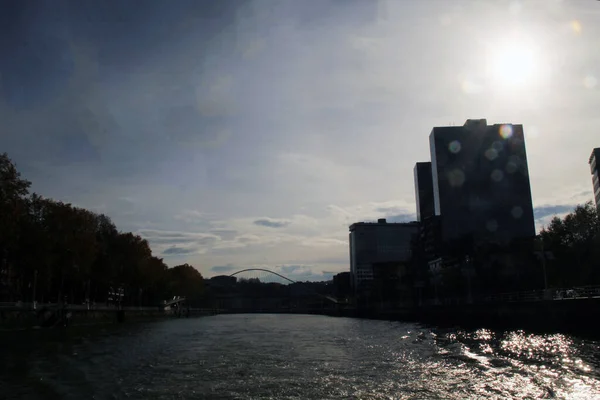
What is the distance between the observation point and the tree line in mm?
53312

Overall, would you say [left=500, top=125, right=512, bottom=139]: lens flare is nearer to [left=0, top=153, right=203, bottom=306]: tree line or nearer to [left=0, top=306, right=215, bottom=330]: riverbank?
[left=0, top=153, right=203, bottom=306]: tree line

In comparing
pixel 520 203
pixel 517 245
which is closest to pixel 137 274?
pixel 517 245

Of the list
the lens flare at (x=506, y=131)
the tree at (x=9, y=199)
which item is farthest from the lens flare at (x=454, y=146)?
the tree at (x=9, y=199)

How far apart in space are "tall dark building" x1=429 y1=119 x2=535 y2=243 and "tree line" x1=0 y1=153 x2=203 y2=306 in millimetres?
95085

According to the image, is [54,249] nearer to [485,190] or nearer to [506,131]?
[485,190]

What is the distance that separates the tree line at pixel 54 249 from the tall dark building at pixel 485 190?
312 ft

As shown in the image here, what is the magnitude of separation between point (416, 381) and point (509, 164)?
16151 centimetres

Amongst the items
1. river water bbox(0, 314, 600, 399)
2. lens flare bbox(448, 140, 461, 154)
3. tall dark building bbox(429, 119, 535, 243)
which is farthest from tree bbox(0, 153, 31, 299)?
lens flare bbox(448, 140, 461, 154)

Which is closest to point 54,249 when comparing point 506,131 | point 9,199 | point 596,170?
point 9,199

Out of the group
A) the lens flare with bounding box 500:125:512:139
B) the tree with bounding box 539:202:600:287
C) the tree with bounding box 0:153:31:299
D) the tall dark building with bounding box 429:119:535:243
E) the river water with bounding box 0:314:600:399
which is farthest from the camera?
the lens flare with bounding box 500:125:512:139

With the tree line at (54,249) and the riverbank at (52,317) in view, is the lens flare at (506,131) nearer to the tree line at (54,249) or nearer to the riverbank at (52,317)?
the tree line at (54,249)

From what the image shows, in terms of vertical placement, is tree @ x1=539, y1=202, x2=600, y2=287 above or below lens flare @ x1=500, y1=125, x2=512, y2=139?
below

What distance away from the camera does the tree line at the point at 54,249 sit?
175 feet

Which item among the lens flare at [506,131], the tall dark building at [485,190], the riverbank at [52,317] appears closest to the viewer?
the riverbank at [52,317]
